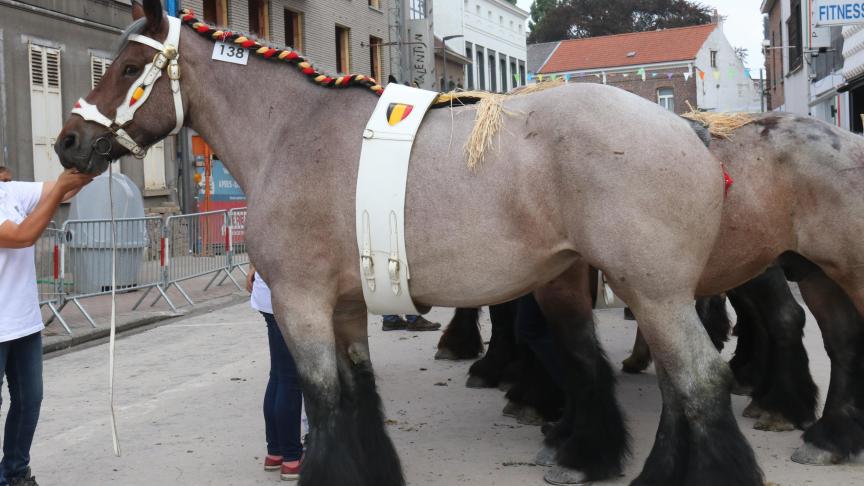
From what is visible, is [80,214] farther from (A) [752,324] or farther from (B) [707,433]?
(B) [707,433]

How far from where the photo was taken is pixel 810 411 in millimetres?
5418

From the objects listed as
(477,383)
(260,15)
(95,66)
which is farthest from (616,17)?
(477,383)

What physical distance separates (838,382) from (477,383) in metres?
2.80

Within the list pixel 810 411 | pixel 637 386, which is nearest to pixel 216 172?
pixel 637 386

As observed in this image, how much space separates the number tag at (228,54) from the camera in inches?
172

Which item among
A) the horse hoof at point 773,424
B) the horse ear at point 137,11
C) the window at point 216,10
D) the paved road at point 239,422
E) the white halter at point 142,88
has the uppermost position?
the window at point 216,10

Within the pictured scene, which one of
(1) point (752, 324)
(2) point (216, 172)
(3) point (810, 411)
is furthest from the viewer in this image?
(2) point (216, 172)

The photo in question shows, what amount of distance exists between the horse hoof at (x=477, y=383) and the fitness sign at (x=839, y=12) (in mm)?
5811

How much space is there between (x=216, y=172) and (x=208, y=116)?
17312mm

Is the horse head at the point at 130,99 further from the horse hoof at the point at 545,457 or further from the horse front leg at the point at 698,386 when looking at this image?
the horse hoof at the point at 545,457

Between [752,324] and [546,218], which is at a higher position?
[546,218]

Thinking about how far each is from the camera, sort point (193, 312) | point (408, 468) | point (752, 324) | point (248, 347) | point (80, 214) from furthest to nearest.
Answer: point (80, 214)
point (193, 312)
point (248, 347)
point (752, 324)
point (408, 468)

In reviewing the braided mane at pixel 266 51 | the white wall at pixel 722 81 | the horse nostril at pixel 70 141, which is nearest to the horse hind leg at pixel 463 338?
the braided mane at pixel 266 51

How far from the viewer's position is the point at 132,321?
10.9m
